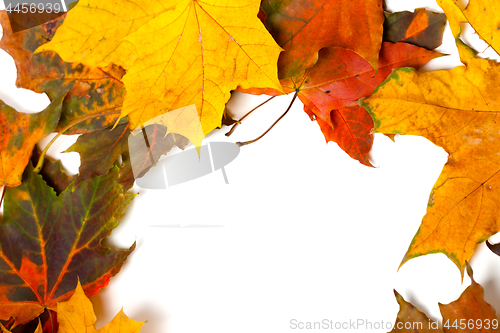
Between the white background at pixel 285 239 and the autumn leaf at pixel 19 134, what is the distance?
0.03 metres

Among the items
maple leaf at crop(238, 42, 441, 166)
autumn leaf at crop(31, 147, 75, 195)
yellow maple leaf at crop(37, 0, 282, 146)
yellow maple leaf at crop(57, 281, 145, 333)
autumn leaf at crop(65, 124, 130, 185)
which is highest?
yellow maple leaf at crop(37, 0, 282, 146)

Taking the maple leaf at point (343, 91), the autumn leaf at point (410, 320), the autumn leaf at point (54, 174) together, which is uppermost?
the maple leaf at point (343, 91)

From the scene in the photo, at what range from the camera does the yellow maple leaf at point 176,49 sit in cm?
43

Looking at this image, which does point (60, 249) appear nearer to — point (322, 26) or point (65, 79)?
point (65, 79)

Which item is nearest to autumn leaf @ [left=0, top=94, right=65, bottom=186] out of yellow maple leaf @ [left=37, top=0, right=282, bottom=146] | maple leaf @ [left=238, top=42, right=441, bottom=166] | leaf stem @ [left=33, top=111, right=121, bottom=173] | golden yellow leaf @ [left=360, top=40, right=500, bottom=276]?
leaf stem @ [left=33, top=111, right=121, bottom=173]

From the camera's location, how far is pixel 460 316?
0.43 metres

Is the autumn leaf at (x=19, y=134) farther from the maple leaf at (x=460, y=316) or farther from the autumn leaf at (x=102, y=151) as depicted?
the maple leaf at (x=460, y=316)

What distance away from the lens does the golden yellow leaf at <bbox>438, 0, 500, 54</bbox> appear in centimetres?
39

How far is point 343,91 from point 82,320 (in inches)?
20.3

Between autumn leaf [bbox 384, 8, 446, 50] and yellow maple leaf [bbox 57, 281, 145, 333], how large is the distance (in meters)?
0.56

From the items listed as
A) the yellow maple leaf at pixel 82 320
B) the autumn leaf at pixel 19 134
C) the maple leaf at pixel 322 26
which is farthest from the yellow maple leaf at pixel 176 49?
the yellow maple leaf at pixel 82 320

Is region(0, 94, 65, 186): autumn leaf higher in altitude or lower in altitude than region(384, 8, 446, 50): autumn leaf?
lower

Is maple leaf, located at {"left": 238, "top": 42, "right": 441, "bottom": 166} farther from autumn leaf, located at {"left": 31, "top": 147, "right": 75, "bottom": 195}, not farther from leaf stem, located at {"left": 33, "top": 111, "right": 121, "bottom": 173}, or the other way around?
autumn leaf, located at {"left": 31, "top": 147, "right": 75, "bottom": 195}

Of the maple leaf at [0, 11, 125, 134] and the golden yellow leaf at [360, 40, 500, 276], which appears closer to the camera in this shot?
the golden yellow leaf at [360, 40, 500, 276]
